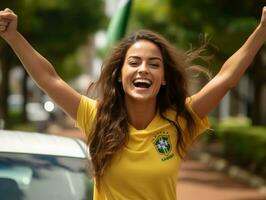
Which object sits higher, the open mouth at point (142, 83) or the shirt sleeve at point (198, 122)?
the open mouth at point (142, 83)

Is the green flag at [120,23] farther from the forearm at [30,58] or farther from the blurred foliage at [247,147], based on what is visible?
the forearm at [30,58]

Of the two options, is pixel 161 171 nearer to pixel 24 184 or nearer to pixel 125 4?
pixel 24 184

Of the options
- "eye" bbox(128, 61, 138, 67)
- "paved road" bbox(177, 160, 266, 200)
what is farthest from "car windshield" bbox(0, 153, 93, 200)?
"paved road" bbox(177, 160, 266, 200)

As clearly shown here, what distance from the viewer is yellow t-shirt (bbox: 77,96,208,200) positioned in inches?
107

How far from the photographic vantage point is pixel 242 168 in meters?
15.7

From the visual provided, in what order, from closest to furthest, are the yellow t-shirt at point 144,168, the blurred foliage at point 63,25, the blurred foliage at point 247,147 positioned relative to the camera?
the yellow t-shirt at point 144,168 < the blurred foliage at point 247,147 < the blurred foliage at point 63,25

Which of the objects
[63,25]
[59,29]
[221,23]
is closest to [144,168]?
[221,23]

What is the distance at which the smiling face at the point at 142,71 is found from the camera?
9.21ft

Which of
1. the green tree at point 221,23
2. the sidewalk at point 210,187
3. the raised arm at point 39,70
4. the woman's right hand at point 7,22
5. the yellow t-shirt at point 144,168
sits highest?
→ the woman's right hand at point 7,22

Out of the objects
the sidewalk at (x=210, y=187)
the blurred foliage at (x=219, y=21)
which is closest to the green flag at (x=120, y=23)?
the blurred foliage at (x=219, y=21)

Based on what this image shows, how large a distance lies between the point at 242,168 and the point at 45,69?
43.1ft

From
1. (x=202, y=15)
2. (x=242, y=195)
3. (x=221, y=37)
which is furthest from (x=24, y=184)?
(x=202, y=15)

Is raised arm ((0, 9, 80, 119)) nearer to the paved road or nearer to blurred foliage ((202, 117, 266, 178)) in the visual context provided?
the paved road

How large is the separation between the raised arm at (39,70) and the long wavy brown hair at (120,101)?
0.42ft
